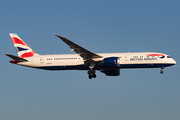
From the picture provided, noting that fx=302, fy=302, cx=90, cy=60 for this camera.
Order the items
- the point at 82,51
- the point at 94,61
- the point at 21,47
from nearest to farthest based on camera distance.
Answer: the point at 82,51 < the point at 94,61 < the point at 21,47

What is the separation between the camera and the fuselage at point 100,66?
161 ft

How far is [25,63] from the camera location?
170 ft

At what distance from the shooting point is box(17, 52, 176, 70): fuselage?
49.0 metres

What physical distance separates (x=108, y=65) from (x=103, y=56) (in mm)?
2619

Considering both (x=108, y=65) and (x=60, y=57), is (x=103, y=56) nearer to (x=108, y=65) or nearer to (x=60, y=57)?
(x=108, y=65)

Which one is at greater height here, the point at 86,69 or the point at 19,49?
the point at 19,49

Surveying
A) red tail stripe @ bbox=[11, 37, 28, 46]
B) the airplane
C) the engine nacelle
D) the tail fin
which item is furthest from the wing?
red tail stripe @ bbox=[11, 37, 28, 46]

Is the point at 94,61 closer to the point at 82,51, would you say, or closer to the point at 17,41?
the point at 82,51

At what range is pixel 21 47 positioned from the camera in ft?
181

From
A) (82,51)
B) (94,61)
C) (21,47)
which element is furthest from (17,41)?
(94,61)

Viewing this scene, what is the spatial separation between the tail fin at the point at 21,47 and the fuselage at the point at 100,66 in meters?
1.85

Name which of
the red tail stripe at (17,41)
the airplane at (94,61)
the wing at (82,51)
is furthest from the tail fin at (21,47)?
the wing at (82,51)

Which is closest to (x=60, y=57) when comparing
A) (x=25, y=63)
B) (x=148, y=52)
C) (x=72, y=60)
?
(x=72, y=60)

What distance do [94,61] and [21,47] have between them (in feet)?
48.6
